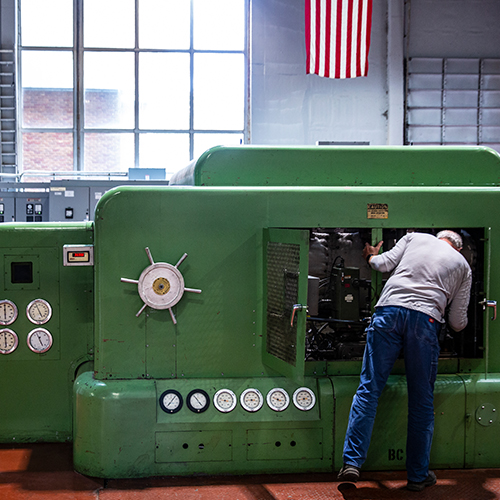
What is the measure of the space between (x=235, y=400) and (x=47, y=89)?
30.5 ft

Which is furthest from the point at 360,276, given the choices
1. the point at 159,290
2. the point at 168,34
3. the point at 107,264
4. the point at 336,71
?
the point at 168,34

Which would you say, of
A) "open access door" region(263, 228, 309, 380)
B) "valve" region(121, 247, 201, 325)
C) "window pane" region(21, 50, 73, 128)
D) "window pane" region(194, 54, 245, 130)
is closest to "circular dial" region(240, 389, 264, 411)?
"open access door" region(263, 228, 309, 380)

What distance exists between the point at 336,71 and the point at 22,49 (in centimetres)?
635

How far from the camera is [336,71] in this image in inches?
336

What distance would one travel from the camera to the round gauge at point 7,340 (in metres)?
3.58

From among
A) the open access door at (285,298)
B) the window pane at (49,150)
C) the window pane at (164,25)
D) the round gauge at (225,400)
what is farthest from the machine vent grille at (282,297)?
the window pane at (49,150)

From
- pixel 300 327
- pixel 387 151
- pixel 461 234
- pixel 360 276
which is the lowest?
pixel 300 327

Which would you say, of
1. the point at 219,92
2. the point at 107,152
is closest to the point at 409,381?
the point at 219,92

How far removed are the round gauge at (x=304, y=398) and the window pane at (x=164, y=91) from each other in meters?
8.13

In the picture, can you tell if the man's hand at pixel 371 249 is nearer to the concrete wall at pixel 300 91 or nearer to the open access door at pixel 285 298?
the open access door at pixel 285 298

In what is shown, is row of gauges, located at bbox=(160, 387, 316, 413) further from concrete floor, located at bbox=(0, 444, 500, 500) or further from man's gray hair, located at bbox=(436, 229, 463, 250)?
man's gray hair, located at bbox=(436, 229, 463, 250)

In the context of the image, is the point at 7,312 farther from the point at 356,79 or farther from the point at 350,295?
the point at 356,79

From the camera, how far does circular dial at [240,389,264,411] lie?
3283 millimetres

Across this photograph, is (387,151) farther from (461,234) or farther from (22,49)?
(22,49)
